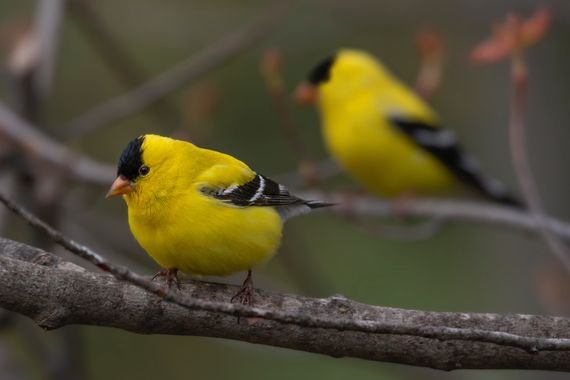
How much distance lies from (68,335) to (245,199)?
1.77 m

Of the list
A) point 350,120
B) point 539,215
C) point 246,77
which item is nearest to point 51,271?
point 539,215

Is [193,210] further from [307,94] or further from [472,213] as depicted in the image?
[307,94]

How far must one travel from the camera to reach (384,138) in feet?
18.7

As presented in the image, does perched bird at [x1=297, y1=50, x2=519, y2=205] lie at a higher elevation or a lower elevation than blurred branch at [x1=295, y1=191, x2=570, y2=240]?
higher

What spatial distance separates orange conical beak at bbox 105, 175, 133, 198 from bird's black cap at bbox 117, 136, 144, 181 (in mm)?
17

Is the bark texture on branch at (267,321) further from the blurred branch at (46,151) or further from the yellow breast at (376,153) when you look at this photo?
the yellow breast at (376,153)

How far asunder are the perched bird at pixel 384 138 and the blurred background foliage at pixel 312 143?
0.38 meters

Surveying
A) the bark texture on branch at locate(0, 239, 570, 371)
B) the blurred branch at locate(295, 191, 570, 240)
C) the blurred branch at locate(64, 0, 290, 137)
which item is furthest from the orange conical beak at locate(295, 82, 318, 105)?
the bark texture on branch at locate(0, 239, 570, 371)

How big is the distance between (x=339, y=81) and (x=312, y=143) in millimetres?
2098

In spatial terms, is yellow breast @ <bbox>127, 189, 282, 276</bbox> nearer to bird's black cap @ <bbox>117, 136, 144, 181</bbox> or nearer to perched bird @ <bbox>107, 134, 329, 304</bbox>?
perched bird @ <bbox>107, 134, 329, 304</bbox>

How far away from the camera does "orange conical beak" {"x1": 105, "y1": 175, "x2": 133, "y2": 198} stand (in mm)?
2812

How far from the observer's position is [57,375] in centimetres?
409

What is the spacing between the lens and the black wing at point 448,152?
5.77 m

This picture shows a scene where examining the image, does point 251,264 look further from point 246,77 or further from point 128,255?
point 246,77
